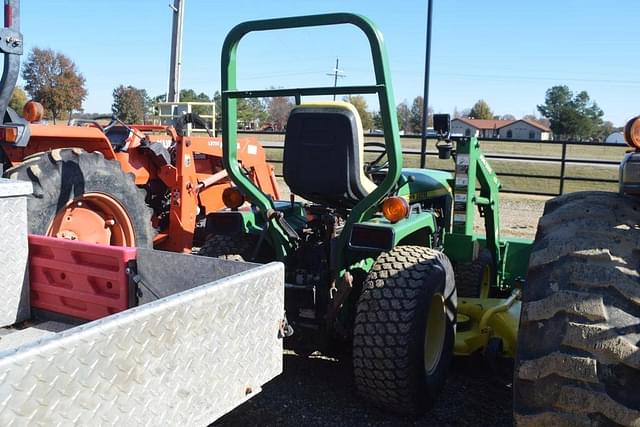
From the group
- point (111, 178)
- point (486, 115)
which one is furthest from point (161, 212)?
point (486, 115)

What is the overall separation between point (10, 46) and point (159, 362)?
3094 mm

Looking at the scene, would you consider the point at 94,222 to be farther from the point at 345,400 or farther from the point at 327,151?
the point at 345,400

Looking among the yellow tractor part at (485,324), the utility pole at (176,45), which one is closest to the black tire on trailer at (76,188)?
the yellow tractor part at (485,324)

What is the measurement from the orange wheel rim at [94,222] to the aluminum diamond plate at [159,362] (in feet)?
9.89

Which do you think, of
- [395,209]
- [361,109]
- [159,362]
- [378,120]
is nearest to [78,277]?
[159,362]

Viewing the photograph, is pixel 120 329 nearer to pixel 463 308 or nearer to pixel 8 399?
pixel 8 399

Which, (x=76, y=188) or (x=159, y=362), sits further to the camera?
(x=76, y=188)

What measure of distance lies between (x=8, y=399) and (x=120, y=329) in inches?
14.6

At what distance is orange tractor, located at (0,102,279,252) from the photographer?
4.88 metres

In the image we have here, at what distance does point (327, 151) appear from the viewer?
153 inches

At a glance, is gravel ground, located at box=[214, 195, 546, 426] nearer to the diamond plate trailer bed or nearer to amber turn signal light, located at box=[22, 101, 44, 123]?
the diamond plate trailer bed

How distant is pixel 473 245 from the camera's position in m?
4.98

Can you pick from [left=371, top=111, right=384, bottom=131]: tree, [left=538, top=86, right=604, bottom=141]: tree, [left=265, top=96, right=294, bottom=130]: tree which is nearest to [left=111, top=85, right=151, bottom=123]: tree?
[left=265, top=96, right=294, bottom=130]: tree

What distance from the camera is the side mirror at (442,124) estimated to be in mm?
5016
